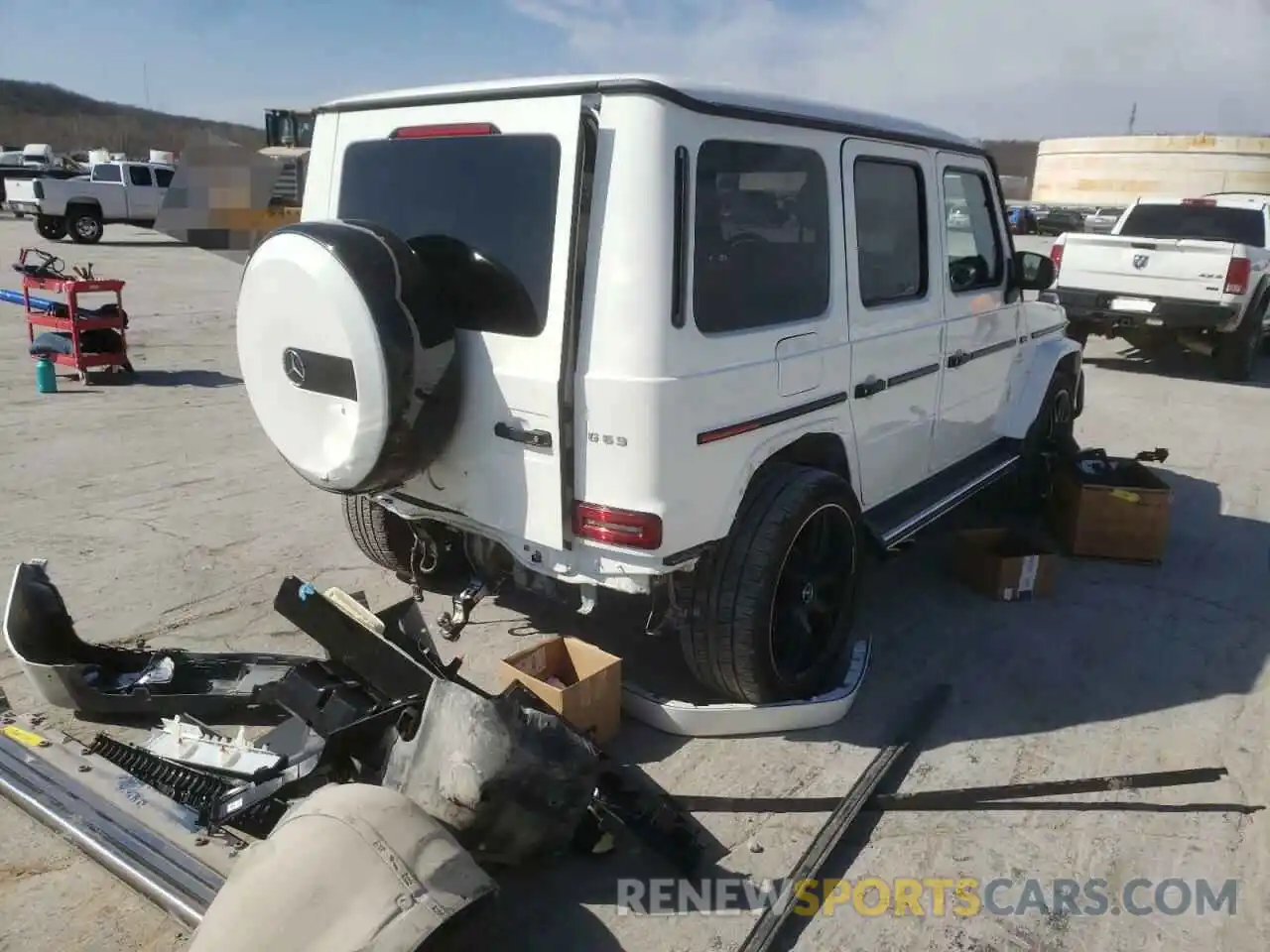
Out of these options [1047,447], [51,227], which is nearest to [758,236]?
[1047,447]

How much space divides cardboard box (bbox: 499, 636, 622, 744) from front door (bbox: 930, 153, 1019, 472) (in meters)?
2.06

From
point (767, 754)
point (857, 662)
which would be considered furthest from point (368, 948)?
point (857, 662)

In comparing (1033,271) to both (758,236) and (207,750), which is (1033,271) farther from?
(207,750)

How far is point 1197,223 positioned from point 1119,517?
774 centimetres

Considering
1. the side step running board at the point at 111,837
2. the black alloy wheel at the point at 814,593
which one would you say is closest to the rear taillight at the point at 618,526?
A: the black alloy wheel at the point at 814,593

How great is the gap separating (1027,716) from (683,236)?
2.40 metres

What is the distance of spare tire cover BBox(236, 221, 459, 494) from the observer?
9.78 ft

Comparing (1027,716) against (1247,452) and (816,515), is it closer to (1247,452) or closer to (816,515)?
(816,515)

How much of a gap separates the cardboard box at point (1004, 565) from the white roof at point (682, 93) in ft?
6.88

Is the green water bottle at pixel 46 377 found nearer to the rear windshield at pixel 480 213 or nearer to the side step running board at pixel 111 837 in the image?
the side step running board at pixel 111 837

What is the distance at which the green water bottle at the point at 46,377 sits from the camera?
8.49 meters

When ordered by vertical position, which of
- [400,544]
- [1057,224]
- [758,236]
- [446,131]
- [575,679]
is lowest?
[575,679]

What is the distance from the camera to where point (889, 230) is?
4062mm

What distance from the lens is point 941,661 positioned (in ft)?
14.1
